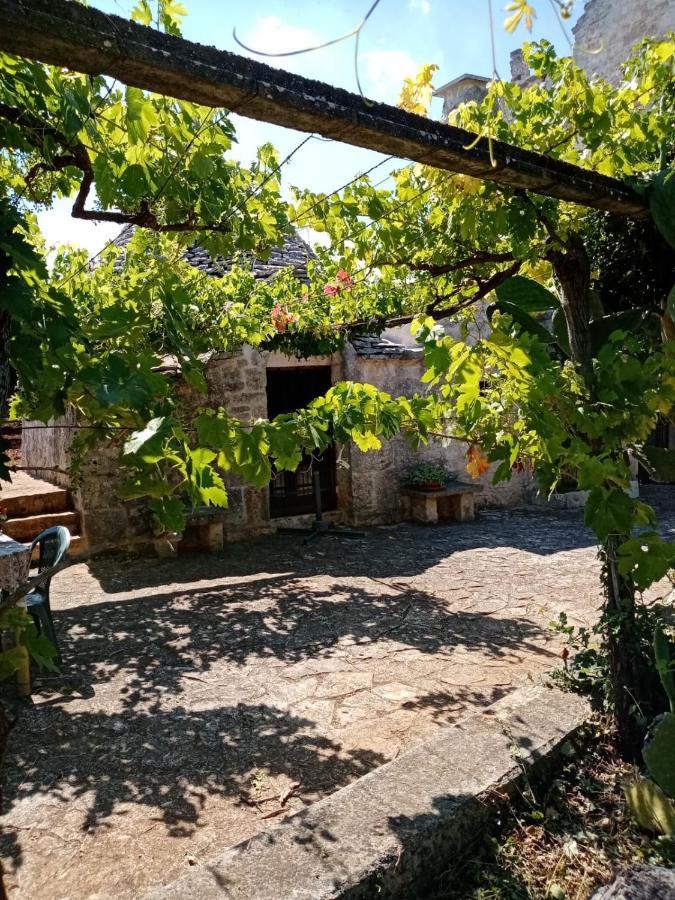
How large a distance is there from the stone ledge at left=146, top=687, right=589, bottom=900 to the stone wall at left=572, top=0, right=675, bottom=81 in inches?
472

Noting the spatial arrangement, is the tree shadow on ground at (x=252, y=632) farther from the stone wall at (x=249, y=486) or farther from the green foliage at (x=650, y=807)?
the green foliage at (x=650, y=807)

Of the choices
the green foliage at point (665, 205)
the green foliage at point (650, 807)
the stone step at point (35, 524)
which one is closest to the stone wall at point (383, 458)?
the stone step at point (35, 524)

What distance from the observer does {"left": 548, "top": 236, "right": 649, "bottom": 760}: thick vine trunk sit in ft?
9.32

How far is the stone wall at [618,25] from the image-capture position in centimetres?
1094

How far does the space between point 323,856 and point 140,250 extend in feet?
13.4

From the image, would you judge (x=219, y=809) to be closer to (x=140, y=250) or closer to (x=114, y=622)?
(x=114, y=622)

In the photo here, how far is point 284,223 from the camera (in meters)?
3.64

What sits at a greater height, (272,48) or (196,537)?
(272,48)

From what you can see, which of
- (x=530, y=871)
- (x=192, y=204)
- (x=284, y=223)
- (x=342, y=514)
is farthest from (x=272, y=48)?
(x=342, y=514)

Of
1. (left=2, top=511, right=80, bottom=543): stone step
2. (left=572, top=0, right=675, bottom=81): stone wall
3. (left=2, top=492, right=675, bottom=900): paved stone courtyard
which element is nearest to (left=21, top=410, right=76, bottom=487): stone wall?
(left=2, top=511, right=80, bottom=543): stone step

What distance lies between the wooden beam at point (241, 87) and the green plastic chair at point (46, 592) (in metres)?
2.89

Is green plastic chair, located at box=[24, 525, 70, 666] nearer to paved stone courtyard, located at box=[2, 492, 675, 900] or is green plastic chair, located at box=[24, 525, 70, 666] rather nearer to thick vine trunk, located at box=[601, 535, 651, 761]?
paved stone courtyard, located at box=[2, 492, 675, 900]

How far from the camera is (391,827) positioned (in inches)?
81.0

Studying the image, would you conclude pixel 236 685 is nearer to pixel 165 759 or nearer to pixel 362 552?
pixel 165 759
